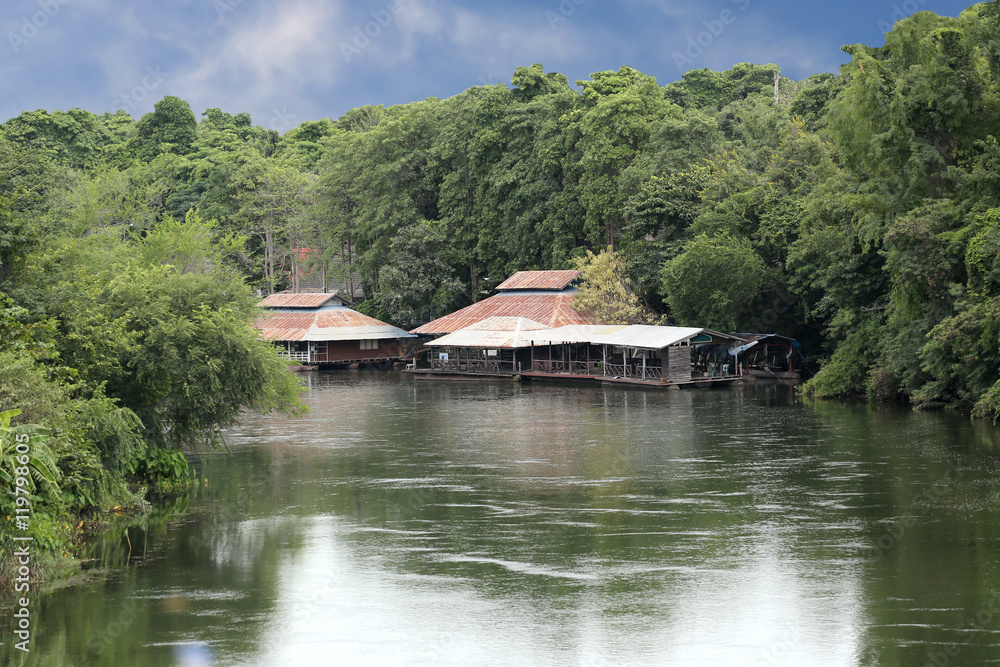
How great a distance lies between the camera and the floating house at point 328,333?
2178 inches

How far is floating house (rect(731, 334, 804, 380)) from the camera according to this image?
4209 centimetres

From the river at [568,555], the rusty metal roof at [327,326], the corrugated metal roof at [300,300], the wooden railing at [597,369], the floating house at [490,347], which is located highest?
the corrugated metal roof at [300,300]

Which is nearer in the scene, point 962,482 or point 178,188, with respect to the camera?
point 962,482

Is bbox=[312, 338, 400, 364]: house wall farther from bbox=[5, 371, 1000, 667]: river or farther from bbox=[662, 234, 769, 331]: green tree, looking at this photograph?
bbox=[5, 371, 1000, 667]: river

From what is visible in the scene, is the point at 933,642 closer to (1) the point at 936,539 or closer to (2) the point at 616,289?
(1) the point at 936,539

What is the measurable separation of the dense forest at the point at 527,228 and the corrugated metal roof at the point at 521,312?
268 centimetres

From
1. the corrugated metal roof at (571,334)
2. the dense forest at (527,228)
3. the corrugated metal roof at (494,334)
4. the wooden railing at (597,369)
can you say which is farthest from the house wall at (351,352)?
the corrugated metal roof at (571,334)

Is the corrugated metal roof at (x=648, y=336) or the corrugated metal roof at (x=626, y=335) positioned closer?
the corrugated metal roof at (x=648, y=336)

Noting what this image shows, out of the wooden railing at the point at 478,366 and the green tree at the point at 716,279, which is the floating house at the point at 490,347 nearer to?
the wooden railing at the point at 478,366

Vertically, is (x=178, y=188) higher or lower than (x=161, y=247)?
higher

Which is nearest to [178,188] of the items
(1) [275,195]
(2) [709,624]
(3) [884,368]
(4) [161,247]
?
(1) [275,195]

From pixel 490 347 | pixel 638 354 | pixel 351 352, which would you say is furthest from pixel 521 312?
pixel 351 352

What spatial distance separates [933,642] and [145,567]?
11.3 m

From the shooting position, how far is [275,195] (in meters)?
68.2
